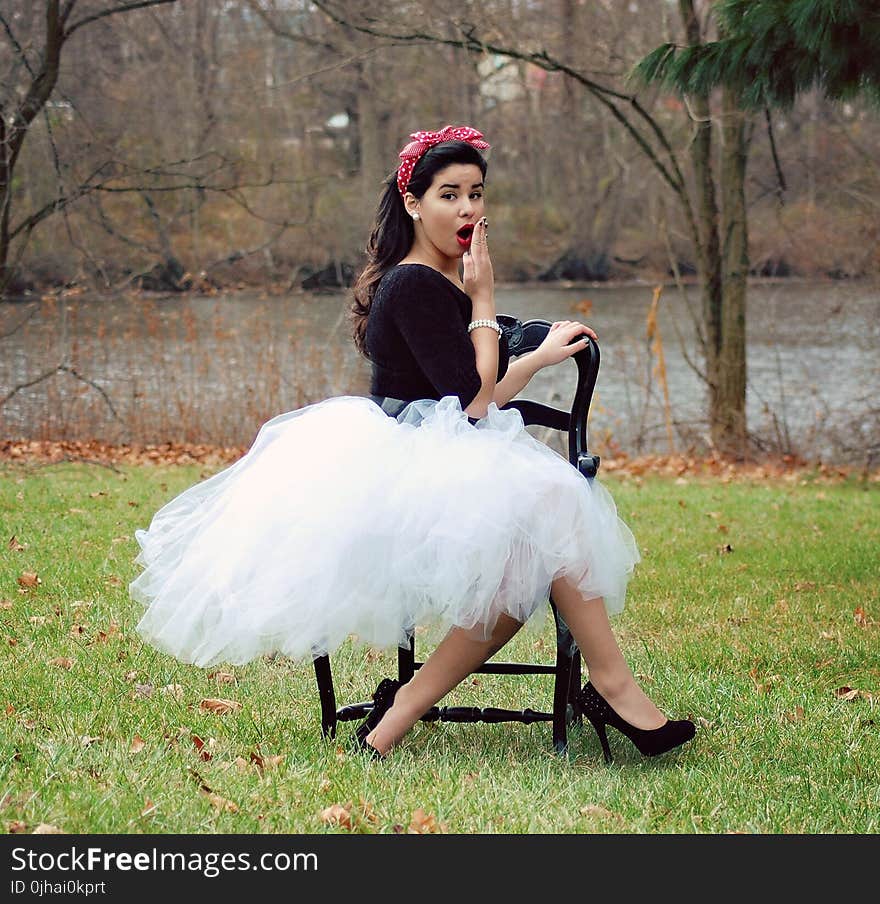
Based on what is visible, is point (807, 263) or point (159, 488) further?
point (807, 263)

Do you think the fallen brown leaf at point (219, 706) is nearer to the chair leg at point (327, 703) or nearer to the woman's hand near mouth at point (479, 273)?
the chair leg at point (327, 703)

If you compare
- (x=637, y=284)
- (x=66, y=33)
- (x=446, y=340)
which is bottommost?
(x=637, y=284)

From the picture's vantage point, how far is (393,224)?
3.34 meters

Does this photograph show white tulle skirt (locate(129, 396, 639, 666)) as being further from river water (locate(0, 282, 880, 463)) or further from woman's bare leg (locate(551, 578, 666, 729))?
river water (locate(0, 282, 880, 463))

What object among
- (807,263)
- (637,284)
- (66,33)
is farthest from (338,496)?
(637,284)

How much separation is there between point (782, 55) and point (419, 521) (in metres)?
3.11

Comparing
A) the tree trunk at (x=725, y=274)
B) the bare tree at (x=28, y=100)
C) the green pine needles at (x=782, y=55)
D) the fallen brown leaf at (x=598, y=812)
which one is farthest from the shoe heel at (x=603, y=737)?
the tree trunk at (x=725, y=274)

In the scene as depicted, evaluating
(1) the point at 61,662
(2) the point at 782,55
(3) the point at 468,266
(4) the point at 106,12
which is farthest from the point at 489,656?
(4) the point at 106,12

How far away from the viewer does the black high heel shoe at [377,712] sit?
3.10 metres

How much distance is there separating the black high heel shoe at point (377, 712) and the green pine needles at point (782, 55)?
9.81 ft

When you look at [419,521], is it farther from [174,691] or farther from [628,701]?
[174,691]
